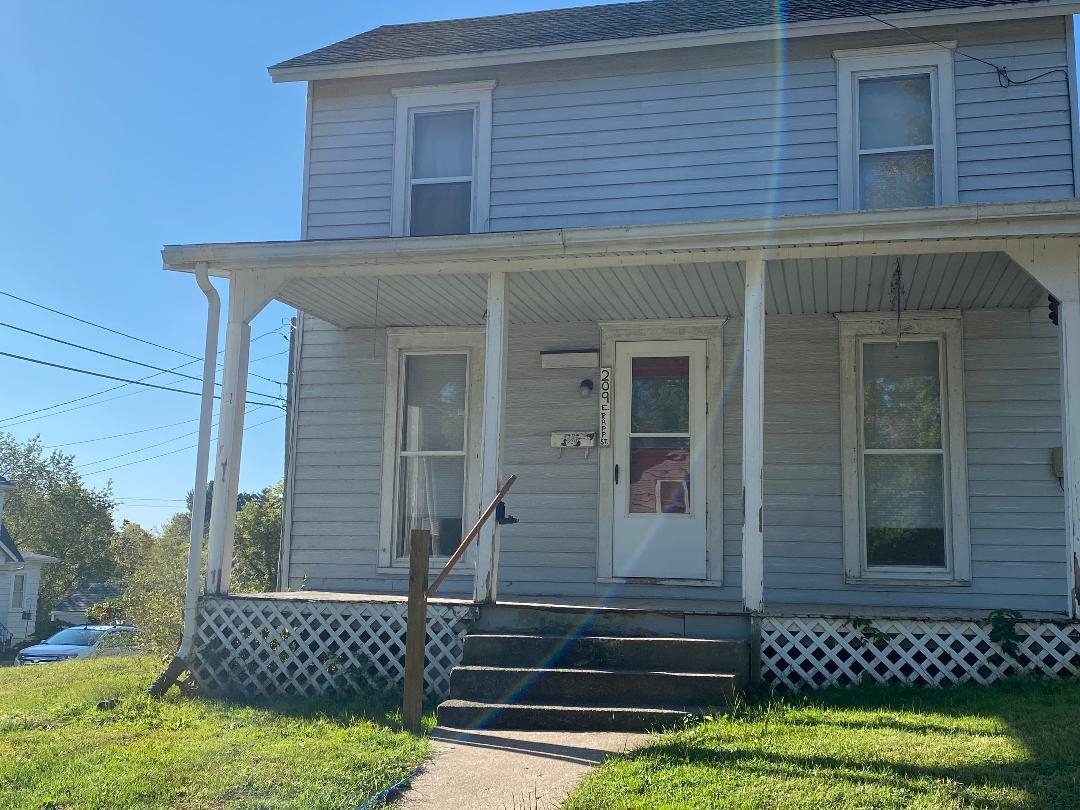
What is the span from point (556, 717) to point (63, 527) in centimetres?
4639

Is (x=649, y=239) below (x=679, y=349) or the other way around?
the other way around

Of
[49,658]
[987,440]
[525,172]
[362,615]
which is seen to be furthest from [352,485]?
[49,658]

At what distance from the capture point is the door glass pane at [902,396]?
8.56 metres

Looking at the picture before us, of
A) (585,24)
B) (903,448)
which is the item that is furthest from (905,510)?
(585,24)

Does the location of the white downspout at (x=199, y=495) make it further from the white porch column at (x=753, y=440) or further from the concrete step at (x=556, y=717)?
the white porch column at (x=753, y=440)

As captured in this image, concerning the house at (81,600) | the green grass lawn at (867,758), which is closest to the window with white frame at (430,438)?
the green grass lawn at (867,758)

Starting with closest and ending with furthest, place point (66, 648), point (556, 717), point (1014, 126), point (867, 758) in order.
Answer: point (867, 758) → point (556, 717) → point (1014, 126) → point (66, 648)

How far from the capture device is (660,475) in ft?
29.4

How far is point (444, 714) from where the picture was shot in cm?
619

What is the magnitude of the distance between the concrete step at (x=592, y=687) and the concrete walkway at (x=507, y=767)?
35 centimetres

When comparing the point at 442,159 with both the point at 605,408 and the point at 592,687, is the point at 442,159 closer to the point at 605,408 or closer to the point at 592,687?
the point at 605,408

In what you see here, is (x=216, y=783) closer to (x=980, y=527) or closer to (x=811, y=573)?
(x=811, y=573)

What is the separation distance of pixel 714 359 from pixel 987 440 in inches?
89.2

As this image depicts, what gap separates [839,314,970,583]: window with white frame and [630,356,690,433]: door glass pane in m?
1.32
